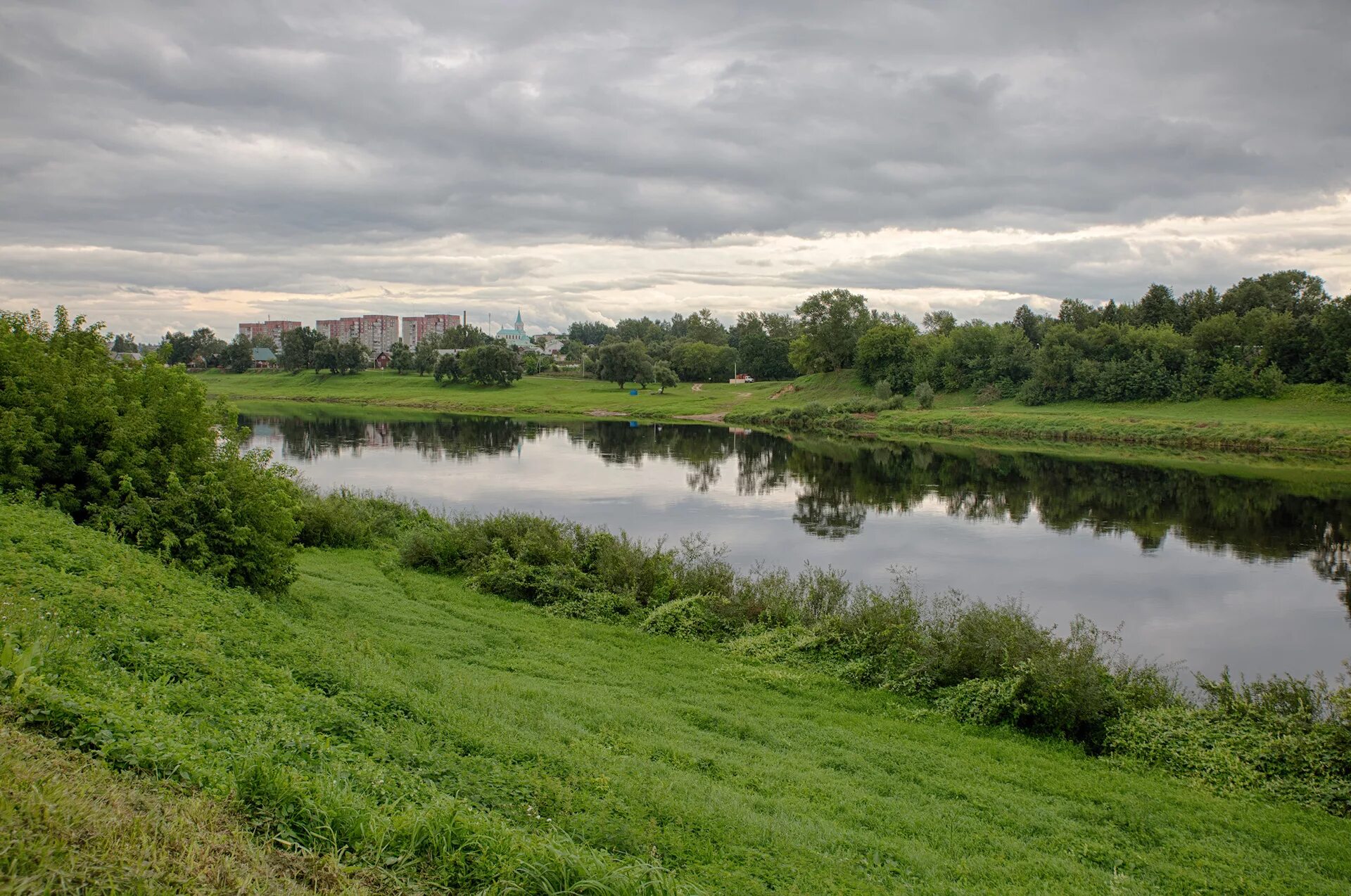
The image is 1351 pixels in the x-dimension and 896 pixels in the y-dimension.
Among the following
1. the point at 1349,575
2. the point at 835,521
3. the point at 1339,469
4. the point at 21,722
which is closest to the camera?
the point at 21,722

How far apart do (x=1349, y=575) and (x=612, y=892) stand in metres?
30.0

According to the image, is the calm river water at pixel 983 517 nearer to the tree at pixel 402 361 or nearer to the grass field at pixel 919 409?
the grass field at pixel 919 409

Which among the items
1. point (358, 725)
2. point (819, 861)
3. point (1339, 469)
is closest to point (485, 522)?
point (358, 725)

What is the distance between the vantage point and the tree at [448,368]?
117 meters

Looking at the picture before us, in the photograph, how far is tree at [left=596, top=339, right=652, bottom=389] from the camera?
4360 inches

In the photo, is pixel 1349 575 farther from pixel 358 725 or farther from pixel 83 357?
pixel 83 357

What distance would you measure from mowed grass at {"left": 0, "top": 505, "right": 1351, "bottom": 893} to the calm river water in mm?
9770

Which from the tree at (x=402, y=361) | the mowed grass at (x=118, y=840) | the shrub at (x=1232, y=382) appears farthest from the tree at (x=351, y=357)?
the mowed grass at (x=118, y=840)

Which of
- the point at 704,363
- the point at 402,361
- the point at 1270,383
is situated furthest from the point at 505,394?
the point at 1270,383

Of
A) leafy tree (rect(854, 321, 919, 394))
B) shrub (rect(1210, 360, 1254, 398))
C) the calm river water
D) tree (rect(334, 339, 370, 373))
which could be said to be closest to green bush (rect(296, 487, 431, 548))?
the calm river water

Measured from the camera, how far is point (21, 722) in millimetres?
5070

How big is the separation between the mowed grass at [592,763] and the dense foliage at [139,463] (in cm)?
100

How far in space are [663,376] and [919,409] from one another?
37.5 m

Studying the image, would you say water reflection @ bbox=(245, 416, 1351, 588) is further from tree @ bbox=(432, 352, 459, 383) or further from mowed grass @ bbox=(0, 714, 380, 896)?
tree @ bbox=(432, 352, 459, 383)
